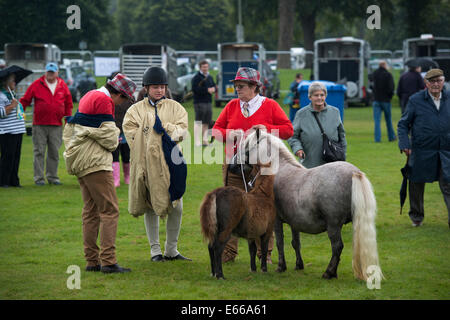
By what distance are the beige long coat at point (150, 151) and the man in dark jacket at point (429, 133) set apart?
11.7ft

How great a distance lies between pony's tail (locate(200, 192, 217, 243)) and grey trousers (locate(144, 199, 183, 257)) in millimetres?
1095

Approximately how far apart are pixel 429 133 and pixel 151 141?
4.02 meters

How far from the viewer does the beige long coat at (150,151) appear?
7.04 m

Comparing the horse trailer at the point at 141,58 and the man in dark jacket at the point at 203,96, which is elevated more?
the horse trailer at the point at 141,58

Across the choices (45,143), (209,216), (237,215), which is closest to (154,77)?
(209,216)

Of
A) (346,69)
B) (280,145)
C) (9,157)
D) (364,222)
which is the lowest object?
(9,157)

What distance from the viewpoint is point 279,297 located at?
5934mm

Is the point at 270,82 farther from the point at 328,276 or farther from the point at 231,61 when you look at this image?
the point at 328,276

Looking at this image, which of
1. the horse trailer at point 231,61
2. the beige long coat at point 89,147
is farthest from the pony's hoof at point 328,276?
the horse trailer at point 231,61

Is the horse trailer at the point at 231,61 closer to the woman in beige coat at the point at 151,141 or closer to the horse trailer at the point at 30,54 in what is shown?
the horse trailer at the point at 30,54

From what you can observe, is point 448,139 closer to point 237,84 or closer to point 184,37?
point 237,84

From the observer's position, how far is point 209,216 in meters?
6.36
